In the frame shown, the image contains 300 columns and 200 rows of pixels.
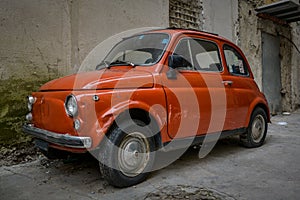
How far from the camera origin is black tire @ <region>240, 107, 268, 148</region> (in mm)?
4781

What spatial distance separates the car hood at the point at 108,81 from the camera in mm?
2938

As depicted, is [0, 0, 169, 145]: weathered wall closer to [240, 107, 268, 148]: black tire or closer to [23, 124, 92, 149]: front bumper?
[23, 124, 92, 149]: front bumper

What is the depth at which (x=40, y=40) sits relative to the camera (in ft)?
15.1

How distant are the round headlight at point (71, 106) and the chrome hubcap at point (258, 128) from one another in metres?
3.30

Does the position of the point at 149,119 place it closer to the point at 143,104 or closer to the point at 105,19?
the point at 143,104

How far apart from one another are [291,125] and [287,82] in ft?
11.6

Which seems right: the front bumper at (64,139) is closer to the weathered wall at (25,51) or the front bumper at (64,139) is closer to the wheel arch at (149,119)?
the wheel arch at (149,119)

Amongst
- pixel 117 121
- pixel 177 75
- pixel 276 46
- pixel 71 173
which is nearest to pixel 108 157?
pixel 117 121

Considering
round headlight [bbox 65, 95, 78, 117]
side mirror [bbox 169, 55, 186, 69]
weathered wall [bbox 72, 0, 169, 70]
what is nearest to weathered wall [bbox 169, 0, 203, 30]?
weathered wall [bbox 72, 0, 169, 70]

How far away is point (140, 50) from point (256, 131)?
2605 millimetres

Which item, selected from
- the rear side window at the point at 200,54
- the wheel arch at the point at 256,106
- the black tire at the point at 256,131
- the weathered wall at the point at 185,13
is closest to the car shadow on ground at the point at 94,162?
the black tire at the point at 256,131

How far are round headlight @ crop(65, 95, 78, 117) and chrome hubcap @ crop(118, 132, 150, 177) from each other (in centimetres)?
62

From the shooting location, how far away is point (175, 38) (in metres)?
3.70

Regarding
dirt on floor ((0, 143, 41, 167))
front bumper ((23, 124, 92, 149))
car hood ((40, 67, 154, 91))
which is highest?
car hood ((40, 67, 154, 91))
